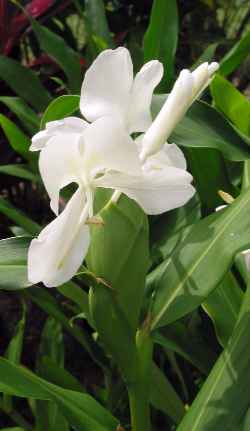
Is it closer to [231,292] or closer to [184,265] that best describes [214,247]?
[184,265]

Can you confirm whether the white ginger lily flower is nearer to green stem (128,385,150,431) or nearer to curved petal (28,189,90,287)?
curved petal (28,189,90,287)

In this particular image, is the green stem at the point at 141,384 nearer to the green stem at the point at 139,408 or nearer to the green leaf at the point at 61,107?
the green stem at the point at 139,408

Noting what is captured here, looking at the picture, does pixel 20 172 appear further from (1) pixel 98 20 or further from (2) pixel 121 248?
(2) pixel 121 248

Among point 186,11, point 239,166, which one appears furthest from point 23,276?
point 186,11

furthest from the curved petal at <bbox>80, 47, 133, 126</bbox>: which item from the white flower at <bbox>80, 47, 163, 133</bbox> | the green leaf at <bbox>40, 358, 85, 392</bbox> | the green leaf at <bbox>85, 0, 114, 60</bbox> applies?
the green leaf at <bbox>85, 0, 114, 60</bbox>

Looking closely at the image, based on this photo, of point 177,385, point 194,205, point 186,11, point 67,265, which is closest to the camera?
point 67,265

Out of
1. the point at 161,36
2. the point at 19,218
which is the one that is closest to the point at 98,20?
the point at 161,36
